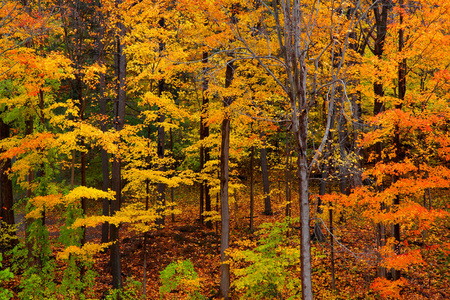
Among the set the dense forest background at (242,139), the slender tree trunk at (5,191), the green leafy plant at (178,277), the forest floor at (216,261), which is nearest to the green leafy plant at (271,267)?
the dense forest background at (242,139)

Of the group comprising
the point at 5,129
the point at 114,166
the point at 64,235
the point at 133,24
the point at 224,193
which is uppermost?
the point at 133,24

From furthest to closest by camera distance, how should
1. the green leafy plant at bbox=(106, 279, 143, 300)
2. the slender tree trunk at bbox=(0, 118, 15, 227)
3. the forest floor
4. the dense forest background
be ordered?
1. the slender tree trunk at bbox=(0, 118, 15, 227)
2. the forest floor
3. the green leafy plant at bbox=(106, 279, 143, 300)
4. the dense forest background

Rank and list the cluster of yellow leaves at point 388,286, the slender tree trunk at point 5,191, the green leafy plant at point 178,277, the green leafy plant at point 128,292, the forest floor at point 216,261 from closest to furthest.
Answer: the cluster of yellow leaves at point 388,286
the green leafy plant at point 178,277
the green leafy plant at point 128,292
the forest floor at point 216,261
the slender tree trunk at point 5,191

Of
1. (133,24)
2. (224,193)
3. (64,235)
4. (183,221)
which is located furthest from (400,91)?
(183,221)

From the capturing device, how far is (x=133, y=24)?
1315 cm

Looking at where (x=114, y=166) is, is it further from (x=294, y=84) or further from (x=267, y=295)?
(x=294, y=84)

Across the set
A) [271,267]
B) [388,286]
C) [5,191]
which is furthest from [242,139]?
[5,191]

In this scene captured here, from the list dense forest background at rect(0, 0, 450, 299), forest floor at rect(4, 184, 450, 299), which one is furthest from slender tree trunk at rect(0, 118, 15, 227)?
forest floor at rect(4, 184, 450, 299)

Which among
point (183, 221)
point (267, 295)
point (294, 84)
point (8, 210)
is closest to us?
point (294, 84)

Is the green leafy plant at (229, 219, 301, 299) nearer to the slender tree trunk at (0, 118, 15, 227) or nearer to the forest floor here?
the forest floor

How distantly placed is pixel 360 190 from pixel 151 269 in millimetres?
10219

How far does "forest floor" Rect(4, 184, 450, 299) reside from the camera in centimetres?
1188

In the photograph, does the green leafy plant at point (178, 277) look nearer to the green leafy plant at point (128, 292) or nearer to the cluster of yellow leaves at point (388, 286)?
the green leafy plant at point (128, 292)

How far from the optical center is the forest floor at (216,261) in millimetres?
11883
